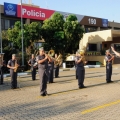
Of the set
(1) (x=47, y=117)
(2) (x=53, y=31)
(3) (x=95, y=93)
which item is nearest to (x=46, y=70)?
(3) (x=95, y=93)

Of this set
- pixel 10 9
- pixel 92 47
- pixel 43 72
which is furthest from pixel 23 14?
pixel 43 72

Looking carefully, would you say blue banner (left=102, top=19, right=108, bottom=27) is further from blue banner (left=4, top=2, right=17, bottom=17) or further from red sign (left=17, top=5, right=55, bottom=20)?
blue banner (left=4, top=2, right=17, bottom=17)

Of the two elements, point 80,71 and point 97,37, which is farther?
point 97,37

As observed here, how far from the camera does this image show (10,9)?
31.6 meters

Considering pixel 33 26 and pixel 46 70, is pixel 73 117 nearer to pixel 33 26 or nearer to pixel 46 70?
pixel 46 70

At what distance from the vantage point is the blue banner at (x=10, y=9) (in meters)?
31.0

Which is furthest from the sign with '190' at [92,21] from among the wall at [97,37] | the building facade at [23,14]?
the wall at [97,37]

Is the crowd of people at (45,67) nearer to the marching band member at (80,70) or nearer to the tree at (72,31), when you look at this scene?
the marching band member at (80,70)

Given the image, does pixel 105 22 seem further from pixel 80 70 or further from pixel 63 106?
pixel 63 106

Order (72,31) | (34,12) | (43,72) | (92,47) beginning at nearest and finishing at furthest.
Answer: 1. (43,72)
2. (72,31)
3. (34,12)
4. (92,47)

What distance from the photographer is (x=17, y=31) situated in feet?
85.9

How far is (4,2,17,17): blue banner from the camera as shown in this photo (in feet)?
102

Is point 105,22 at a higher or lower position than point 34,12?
higher

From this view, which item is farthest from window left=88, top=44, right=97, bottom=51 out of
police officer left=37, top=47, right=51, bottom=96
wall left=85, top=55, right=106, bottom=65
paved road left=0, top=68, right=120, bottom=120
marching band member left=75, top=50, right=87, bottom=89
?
police officer left=37, top=47, right=51, bottom=96
